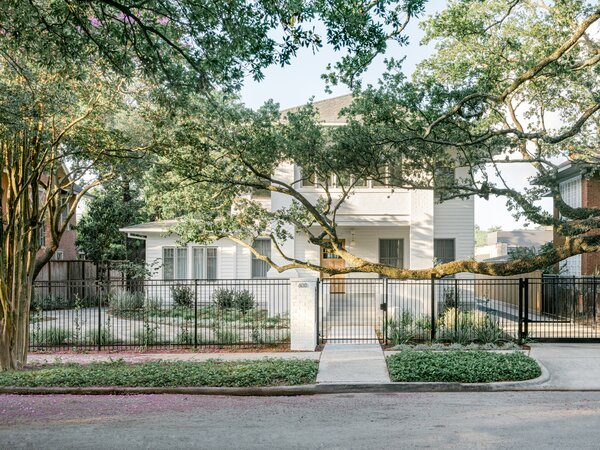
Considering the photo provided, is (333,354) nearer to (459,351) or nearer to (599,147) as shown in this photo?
(459,351)

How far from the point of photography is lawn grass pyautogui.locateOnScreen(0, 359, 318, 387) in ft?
38.3

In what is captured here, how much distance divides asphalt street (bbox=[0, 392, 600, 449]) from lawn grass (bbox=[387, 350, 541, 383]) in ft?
2.05

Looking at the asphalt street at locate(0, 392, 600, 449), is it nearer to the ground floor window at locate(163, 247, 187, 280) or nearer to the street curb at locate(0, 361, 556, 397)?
the street curb at locate(0, 361, 556, 397)

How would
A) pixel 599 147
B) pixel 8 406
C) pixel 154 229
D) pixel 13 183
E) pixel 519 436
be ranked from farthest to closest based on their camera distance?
pixel 154 229
pixel 599 147
pixel 13 183
pixel 8 406
pixel 519 436

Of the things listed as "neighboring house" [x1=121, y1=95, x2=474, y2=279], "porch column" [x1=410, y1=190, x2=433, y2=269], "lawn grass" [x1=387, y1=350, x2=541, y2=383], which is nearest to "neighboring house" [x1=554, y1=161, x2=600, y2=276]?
"neighboring house" [x1=121, y1=95, x2=474, y2=279]

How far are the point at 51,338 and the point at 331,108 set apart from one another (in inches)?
571

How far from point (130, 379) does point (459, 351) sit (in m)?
7.31

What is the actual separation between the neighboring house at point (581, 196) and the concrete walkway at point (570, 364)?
8.75 metres

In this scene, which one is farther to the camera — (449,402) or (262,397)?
(262,397)

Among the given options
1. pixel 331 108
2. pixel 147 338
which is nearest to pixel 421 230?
pixel 331 108

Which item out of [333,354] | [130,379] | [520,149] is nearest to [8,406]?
[130,379]

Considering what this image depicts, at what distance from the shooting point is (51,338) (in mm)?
16688

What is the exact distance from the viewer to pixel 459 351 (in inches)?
553

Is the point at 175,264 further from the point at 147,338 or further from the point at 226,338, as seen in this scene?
the point at 226,338
